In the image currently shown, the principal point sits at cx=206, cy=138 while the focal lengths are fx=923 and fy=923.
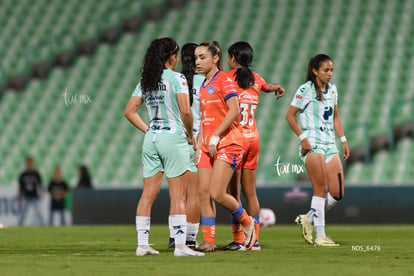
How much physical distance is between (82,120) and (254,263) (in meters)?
Answer: 15.0

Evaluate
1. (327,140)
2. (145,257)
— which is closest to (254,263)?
(145,257)

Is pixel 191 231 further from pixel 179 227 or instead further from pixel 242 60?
pixel 242 60

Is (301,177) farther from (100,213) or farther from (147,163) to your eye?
(147,163)

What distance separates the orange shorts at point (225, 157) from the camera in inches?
353

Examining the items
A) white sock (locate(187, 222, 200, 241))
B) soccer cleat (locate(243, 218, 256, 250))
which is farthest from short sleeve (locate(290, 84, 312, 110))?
white sock (locate(187, 222, 200, 241))

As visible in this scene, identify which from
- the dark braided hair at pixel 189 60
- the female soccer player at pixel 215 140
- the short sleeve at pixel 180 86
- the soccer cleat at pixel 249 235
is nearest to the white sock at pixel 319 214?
the soccer cleat at pixel 249 235

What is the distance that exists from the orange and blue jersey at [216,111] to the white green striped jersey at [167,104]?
61 cm

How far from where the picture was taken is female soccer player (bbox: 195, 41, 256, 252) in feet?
29.0

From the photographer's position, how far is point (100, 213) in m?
18.0

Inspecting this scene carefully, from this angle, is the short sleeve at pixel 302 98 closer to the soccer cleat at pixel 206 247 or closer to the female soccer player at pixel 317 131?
the female soccer player at pixel 317 131

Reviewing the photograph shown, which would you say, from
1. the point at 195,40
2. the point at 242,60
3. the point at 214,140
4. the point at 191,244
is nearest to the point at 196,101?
the point at 242,60

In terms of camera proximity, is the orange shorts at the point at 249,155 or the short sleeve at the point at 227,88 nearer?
the short sleeve at the point at 227,88

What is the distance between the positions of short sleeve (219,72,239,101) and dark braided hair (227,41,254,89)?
299 mm

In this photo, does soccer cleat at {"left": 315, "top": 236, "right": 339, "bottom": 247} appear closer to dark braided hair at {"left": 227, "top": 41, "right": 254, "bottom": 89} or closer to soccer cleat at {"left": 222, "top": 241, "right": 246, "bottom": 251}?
soccer cleat at {"left": 222, "top": 241, "right": 246, "bottom": 251}
